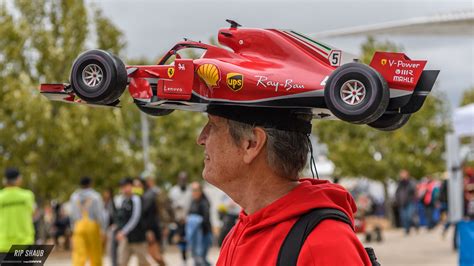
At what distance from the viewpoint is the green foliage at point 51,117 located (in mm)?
25312

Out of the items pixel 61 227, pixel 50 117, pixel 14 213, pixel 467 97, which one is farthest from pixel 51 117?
pixel 467 97

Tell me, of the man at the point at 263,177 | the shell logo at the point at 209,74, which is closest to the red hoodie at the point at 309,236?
the man at the point at 263,177

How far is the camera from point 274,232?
2477mm

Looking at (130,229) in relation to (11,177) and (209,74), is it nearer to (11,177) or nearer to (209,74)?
(11,177)

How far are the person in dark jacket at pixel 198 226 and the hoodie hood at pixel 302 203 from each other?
476 inches

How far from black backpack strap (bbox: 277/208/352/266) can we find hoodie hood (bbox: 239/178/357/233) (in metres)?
0.03

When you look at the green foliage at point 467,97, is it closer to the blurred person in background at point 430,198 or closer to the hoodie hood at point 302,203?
the blurred person in background at point 430,198

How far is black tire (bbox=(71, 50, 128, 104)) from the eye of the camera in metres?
2.58

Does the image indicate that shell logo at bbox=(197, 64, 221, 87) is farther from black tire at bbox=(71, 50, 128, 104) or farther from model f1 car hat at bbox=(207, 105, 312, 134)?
black tire at bbox=(71, 50, 128, 104)

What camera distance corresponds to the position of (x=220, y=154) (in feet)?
8.90

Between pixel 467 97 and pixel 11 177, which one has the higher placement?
pixel 11 177

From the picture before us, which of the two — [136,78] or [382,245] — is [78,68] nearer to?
[136,78]

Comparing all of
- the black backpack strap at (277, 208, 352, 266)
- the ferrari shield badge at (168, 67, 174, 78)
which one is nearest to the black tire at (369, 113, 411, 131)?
the black backpack strap at (277, 208, 352, 266)

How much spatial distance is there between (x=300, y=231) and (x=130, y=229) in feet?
36.6
